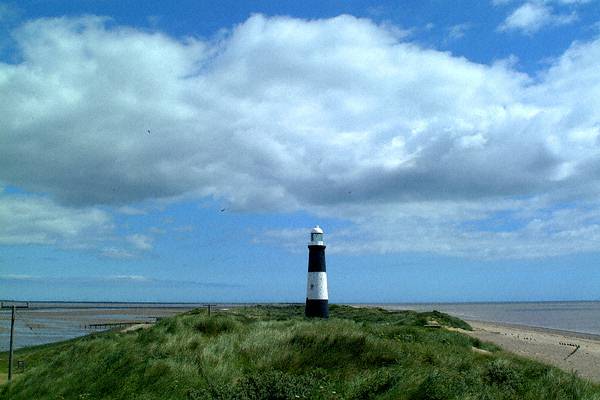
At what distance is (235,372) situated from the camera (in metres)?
9.10

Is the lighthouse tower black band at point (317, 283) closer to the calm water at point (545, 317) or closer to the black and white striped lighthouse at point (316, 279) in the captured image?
the black and white striped lighthouse at point (316, 279)

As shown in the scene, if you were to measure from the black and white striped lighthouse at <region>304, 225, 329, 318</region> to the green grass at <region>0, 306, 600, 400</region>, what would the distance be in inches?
372

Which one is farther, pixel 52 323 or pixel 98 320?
pixel 98 320

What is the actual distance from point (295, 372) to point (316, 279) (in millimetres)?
12704

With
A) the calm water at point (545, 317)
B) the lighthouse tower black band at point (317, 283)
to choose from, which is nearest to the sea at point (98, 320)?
the calm water at point (545, 317)

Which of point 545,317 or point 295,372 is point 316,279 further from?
point 545,317

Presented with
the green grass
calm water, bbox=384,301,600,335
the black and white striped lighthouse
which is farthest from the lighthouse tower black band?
calm water, bbox=384,301,600,335

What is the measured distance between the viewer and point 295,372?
30.3 ft

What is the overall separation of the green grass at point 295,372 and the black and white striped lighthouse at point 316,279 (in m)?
9.45

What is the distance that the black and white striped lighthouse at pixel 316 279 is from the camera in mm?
21922

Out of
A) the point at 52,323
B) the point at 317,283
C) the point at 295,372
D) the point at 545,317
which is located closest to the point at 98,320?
the point at 52,323

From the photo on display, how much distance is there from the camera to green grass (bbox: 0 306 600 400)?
312 inches

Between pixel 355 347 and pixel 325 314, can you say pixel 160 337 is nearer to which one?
pixel 355 347

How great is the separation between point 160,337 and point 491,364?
23.1 ft
